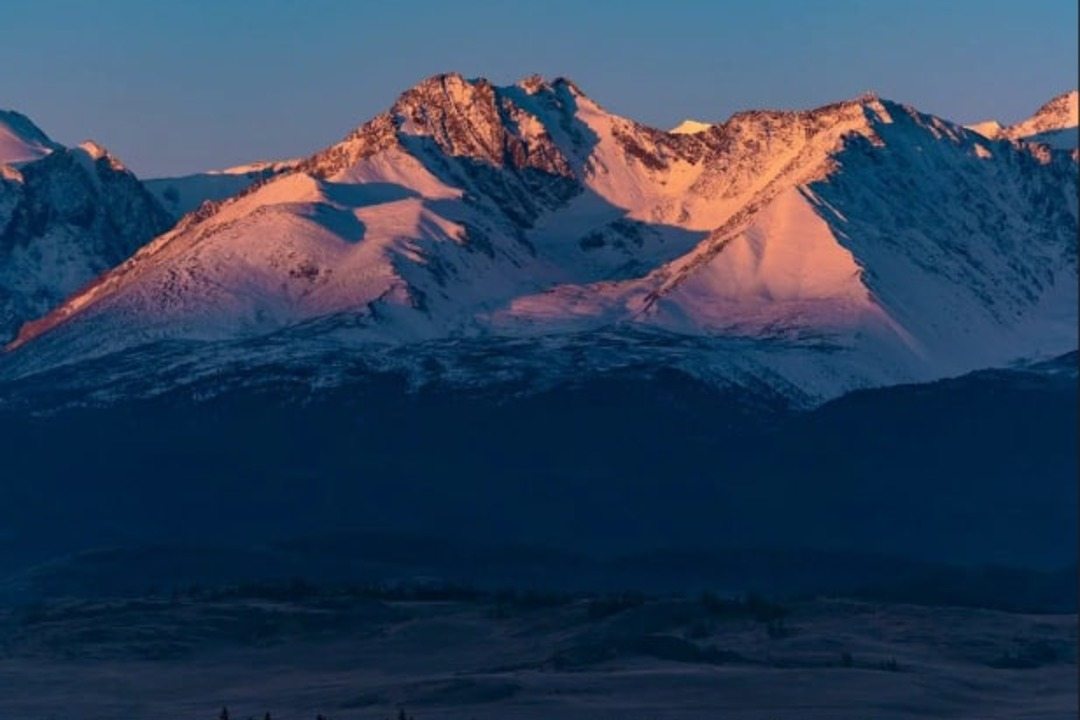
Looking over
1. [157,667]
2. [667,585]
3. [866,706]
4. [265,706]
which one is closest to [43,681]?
[157,667]

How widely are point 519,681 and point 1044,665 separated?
2015 centimetres

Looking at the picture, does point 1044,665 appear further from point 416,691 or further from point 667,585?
point 667,585

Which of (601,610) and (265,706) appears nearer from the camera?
(265,706)

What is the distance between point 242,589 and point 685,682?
48.1 m

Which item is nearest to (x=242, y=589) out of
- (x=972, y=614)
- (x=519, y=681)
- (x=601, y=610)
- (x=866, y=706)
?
(x=601, y=610)

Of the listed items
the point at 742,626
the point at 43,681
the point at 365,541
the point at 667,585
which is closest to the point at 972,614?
the point at 742,626

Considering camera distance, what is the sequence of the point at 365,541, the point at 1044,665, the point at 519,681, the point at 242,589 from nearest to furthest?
the point at 519,681 → the point at 1044,665 → the point at 242,589 → the point at 365,541

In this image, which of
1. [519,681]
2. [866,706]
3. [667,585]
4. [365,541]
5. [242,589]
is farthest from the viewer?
[365,541]

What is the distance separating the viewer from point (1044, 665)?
11650 cm

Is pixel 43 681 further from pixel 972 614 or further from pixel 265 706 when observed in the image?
pixel 972 614

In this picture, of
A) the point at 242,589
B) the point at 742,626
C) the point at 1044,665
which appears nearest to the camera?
the point at 1044,665

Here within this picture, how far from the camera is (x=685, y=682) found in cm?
10600

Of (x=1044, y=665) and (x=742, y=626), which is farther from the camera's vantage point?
(x=742, y=626)

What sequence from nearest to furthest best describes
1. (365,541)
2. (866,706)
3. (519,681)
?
1. (866,706)
2. (519,681)
3. (365,541)
